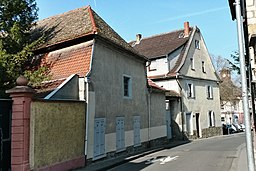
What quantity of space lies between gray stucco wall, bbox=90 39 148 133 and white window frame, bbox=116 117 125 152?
353mm

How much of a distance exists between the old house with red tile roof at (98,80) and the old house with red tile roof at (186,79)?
25.7 ft

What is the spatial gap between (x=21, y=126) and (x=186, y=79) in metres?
21.1

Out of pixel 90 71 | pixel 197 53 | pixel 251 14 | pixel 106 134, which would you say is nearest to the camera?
pixel 251 14

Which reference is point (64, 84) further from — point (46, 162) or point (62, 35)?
point (62, 35)

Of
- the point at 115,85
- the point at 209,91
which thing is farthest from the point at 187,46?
the point at 115,85

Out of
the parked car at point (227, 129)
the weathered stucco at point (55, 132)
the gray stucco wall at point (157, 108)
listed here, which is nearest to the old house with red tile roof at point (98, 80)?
the weathered stucco at point (55, 132)

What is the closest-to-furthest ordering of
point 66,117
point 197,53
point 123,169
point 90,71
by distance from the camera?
point 66,117, point 123,169, point 90,71, point 197,53

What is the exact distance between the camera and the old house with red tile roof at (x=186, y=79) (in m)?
26.4

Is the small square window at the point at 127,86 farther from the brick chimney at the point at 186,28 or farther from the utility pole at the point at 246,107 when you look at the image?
the brick chimney at the point at 186,28

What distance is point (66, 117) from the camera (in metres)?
11.1

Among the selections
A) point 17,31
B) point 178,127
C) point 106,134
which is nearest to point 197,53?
point 178,127

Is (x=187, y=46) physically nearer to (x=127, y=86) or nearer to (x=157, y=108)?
(x=157, y=108)

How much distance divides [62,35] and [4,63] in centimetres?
371

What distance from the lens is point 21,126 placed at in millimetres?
8805
